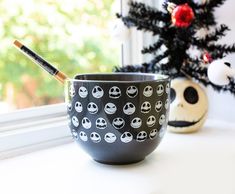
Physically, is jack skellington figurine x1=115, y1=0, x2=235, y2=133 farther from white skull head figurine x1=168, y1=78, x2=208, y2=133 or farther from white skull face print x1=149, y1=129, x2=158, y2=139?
white skull face print x1=149, y1=129, x2=158, y2=139

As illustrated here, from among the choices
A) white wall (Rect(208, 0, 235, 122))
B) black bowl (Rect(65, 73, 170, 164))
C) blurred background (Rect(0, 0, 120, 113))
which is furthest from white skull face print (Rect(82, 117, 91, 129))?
white wall (Rect(208, 0, 235, 122))

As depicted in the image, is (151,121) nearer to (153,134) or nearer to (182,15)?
(153,134)

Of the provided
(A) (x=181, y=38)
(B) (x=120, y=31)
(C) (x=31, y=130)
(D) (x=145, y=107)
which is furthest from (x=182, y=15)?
(C) (x=31, y=130)

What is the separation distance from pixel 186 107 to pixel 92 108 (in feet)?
1.03

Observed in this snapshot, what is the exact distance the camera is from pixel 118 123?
558 millimetres

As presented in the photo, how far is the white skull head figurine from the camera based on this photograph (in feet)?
2.63

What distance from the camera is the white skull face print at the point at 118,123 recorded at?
0.56 metres

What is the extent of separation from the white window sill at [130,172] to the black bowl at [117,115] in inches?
1.4

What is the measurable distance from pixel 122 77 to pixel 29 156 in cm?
23

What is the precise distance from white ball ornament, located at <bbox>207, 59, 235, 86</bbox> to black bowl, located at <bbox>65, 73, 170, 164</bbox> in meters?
0.17

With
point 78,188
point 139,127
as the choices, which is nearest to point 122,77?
point 139,127

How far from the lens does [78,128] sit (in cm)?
58


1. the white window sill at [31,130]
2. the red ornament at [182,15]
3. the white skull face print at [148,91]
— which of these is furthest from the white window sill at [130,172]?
the red ornament at [182,15]

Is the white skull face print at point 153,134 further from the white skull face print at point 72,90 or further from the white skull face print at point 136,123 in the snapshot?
the white skull face print at point 72,90
